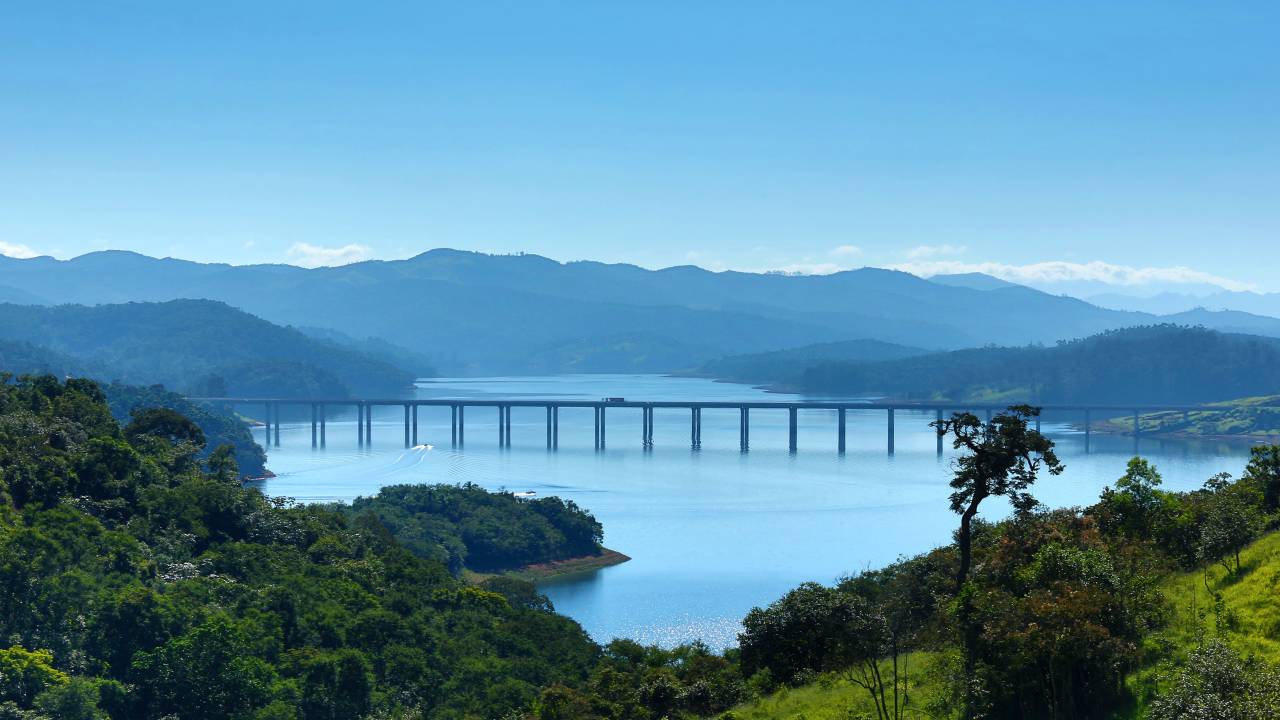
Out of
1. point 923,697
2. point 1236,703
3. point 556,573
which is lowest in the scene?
point 556,573

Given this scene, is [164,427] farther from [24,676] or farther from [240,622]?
[24,676]

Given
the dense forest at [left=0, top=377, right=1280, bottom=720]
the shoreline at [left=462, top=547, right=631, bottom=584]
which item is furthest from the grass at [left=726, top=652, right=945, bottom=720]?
the shoreline at [left=462, top=547, right=631, bottom=584]

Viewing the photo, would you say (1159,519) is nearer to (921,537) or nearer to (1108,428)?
(921,537)

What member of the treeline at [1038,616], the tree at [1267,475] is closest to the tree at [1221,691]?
the treeline at [1038,616]

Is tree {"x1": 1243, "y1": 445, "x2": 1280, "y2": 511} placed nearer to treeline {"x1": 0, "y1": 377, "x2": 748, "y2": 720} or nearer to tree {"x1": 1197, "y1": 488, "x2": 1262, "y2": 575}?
tree {"x1": 1197, "y1": 488, "x2": 1262, "y2": 575}

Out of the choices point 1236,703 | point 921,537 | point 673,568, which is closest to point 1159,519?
point 1236,703

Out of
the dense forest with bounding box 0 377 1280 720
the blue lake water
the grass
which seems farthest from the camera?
the blue lake water

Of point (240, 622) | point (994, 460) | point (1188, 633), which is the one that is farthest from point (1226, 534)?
point (240, 622)
